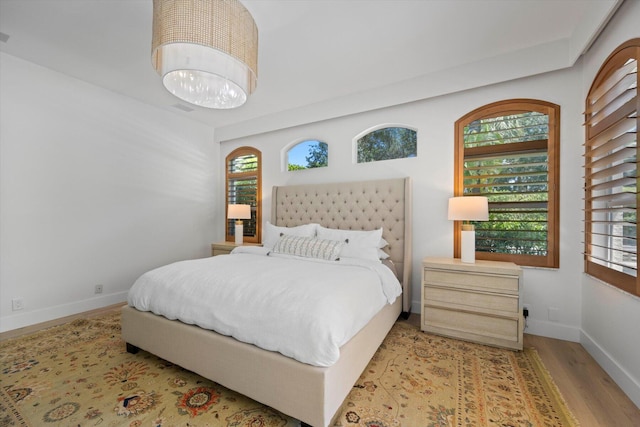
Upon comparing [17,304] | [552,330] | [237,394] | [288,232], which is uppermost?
[288,232]

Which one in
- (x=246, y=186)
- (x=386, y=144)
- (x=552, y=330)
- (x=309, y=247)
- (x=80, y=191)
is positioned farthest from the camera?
(x=246, y=186)

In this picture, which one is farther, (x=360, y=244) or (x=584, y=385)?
(x=360, y=244)

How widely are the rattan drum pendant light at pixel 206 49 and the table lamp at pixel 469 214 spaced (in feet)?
7.15

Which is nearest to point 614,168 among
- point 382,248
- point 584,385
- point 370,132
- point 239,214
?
point 584,385

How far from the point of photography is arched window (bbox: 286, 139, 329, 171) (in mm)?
4039

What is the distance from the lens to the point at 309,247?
2906mm

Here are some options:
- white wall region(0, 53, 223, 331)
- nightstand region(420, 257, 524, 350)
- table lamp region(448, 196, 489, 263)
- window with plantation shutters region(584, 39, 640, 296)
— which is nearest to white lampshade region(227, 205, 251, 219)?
white wall region(0, 53, 223, 331)

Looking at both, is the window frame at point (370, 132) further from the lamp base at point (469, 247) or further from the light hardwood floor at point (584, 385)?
the light hardwood floor at point (584, 385)

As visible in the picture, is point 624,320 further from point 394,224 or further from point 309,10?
point 309,10

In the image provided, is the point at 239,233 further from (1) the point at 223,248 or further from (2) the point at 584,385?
(2) the point at 584,385

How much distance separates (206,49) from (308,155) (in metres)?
2.35

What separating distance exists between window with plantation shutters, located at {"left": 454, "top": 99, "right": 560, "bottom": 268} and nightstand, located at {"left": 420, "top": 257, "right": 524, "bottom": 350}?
370 mm

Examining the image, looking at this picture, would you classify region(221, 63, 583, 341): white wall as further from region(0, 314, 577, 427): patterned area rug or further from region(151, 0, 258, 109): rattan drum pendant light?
A: region(151, 0, 258, 109): rattan drum pendant light

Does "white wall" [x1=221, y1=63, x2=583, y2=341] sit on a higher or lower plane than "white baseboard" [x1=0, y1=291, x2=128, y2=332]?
higher
